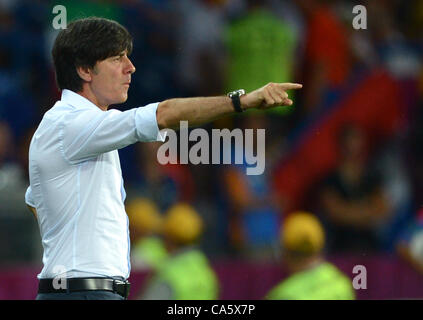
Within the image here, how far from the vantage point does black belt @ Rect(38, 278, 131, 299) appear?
4894mm

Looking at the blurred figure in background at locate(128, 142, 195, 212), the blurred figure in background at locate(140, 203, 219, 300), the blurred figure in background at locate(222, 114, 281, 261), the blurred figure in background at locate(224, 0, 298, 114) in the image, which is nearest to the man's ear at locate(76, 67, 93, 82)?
the blurred figure in background at locate(140, 203, 219, 300)

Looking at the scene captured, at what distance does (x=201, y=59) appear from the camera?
11.4m

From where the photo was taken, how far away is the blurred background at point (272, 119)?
32.9 ft

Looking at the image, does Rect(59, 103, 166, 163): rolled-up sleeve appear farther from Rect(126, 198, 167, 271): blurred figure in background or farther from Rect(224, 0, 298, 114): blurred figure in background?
Rect(224, 0, 298, 114): blurred figure in background

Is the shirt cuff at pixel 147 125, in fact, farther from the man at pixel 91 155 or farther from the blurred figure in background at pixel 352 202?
the blurred figure in background at pixel 352 202

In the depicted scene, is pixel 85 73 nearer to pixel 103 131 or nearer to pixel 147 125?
pixel 103 131

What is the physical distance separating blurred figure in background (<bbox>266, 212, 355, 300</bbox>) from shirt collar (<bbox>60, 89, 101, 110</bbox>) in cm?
253

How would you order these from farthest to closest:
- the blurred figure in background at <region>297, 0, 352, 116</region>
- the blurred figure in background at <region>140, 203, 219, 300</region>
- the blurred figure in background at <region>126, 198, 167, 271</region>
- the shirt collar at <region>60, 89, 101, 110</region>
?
the blurred figure in background at <region>297, 0, 352, 116</region>
the blurred figure in background at <region>126, 198, 167, 271</region>
the blurred figure in background at <region>140, 203, 219, 300</region>
the shirt collar at <region>60, 89, 101, 110</region>

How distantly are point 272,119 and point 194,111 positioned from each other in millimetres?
6264

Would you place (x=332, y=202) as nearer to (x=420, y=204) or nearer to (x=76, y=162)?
(x=420, y=204)

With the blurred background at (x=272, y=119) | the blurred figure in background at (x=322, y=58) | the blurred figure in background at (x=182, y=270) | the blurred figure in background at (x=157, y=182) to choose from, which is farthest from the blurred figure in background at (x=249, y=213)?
the blurred figure in background at (x=322, y=58)

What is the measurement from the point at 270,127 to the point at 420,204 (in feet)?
5.19
